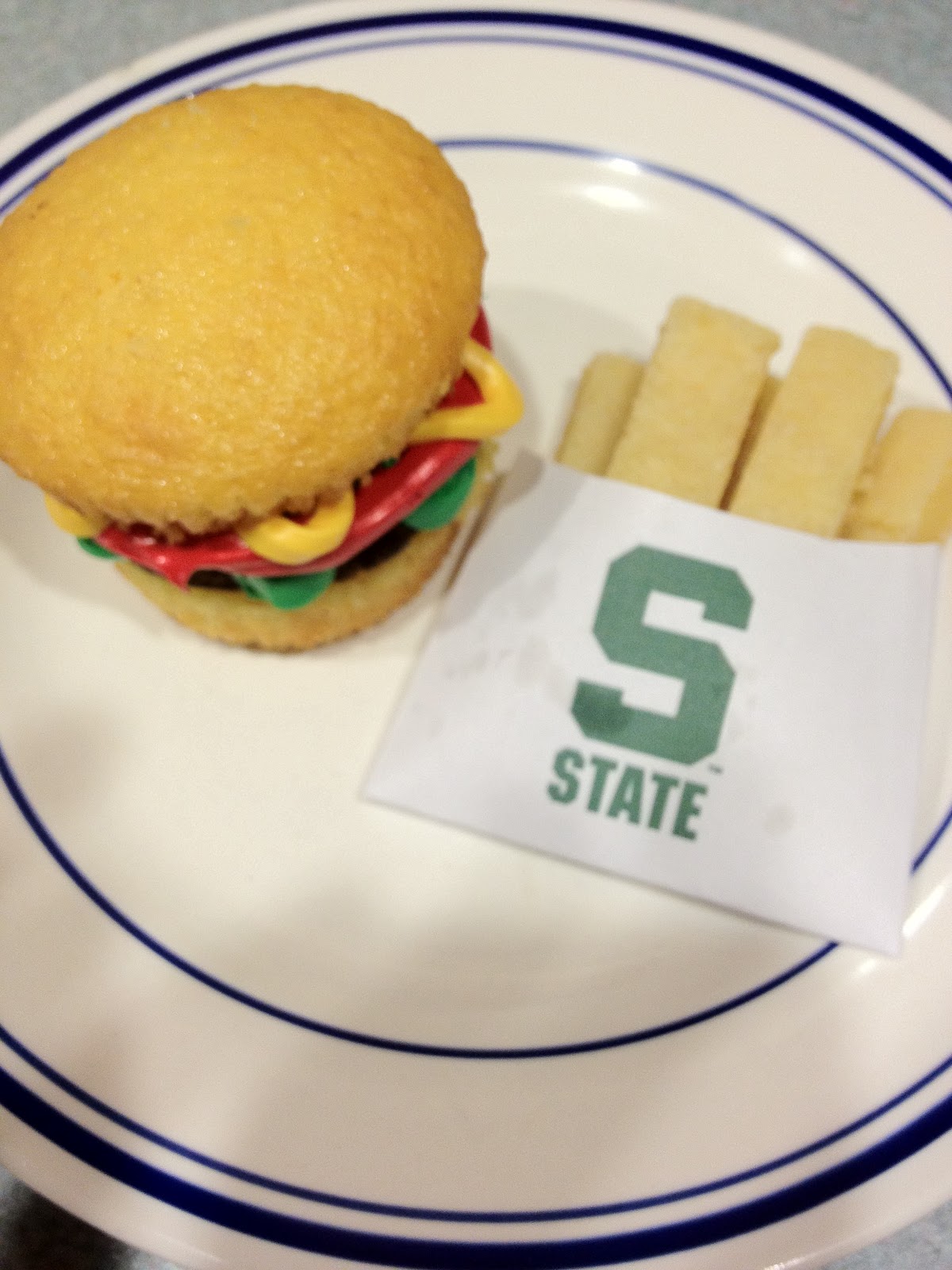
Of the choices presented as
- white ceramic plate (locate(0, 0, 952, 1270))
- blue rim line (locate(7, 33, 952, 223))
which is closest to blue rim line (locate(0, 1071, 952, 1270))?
white ceramic plate (locate(0, 0, 952, 1270))

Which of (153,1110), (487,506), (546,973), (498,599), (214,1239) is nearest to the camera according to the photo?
(214,1239)

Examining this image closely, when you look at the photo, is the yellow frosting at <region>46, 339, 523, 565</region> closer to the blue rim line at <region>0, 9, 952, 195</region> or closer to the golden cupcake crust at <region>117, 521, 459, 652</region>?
the golden cupcake crust at <region>117, 521, 459, 652</region>

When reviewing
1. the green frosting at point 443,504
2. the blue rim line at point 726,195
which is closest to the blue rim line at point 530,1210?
the green frosting at point 443,504

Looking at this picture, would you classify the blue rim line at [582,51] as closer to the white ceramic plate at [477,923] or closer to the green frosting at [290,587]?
the white ceramic plate at [477,923]

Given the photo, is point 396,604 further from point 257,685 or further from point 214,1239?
point 214,1239

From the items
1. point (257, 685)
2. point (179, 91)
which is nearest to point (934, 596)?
point (257, 685)
